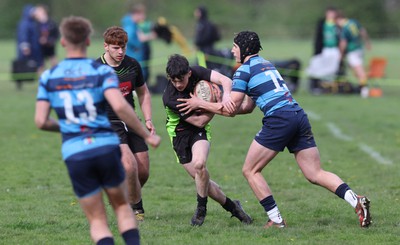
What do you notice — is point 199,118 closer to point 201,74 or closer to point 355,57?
point 201,74

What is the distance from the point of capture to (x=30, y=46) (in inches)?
947

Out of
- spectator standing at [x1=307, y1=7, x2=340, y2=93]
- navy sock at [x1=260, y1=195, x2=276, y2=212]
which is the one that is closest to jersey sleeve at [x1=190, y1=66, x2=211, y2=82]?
navy sock at [x1=260, y1=195, x2=276, y2=212]

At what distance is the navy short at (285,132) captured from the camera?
7742 mm

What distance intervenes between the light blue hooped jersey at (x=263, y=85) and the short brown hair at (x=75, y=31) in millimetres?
2284

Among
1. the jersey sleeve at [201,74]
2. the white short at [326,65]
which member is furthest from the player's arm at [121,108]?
the white short at [326,65]

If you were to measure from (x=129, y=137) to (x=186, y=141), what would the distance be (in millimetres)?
616

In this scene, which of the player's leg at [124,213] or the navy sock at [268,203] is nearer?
the player's leg at [124,213]

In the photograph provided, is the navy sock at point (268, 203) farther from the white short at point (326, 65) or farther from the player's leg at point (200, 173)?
the white short at point (326, 65)

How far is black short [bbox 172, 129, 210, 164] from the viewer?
322 inches

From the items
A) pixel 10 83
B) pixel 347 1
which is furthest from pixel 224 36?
pixel 10 83

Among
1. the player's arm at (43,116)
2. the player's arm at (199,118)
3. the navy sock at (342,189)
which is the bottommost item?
the navy sock at (342,189)

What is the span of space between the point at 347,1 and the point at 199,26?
A: 3020 centimetres

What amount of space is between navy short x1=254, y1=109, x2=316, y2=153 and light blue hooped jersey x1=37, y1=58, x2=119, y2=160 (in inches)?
90.6

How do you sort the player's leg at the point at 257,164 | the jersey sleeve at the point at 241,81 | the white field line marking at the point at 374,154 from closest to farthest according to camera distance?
the jersey sleeve at the point at 241,81 → the player's leg at the point at 257,164 → the white field line marking at the point at 374,154
